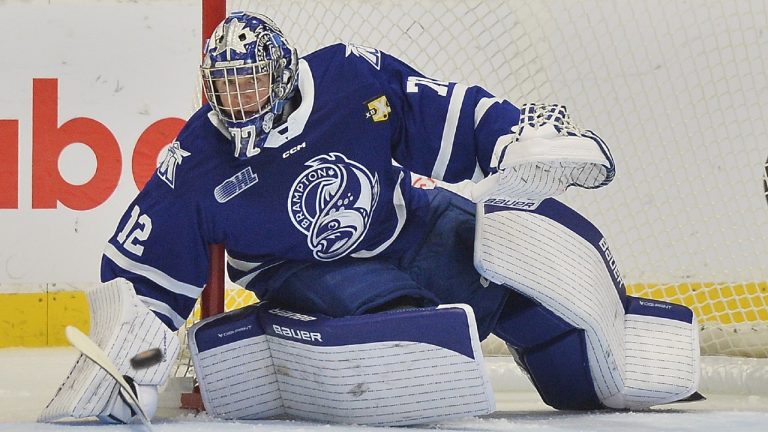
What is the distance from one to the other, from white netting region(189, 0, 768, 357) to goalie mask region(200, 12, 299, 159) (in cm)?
131

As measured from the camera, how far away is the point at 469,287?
2.42 m

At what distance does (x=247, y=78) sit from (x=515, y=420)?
82 centimetres

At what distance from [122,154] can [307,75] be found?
169cm

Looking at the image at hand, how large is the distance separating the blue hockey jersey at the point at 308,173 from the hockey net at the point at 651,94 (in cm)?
121

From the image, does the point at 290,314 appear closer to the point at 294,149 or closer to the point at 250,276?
the point at 250,276

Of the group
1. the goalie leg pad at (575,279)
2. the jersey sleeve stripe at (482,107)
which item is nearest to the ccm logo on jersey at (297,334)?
the goalie leg pad at (575,279)

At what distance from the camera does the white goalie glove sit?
202cm

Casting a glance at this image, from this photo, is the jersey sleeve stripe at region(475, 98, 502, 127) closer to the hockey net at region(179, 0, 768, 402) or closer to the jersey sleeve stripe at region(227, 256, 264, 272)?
the jersey sleeve stripe at region(227, 256, 264, 272)

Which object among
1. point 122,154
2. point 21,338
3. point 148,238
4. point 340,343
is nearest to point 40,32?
point 122,154

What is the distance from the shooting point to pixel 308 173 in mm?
2162

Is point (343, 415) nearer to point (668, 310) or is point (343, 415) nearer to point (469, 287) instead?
point (469, 287)

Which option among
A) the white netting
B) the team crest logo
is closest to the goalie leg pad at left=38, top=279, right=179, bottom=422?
the team crest logo

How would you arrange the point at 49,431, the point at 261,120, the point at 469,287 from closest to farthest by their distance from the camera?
the point at 49,431
the point at 261,120
the point at 469,287

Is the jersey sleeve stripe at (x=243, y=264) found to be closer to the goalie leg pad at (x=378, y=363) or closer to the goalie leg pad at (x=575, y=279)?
the goalie leg pad at (x=378, y=363)
